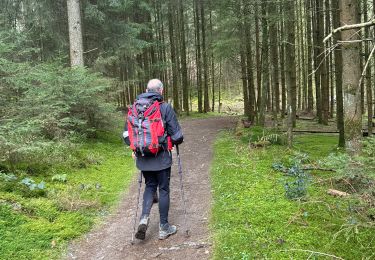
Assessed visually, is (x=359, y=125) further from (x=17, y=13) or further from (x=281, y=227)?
(x=17, y=13)

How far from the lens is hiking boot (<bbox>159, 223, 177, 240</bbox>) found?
478 centimetres

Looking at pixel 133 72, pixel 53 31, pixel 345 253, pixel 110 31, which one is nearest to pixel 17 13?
pixel 53 31

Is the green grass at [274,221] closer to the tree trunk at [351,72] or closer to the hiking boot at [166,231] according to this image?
the hiking boot at [166,231]

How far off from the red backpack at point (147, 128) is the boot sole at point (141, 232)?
37.5 inches

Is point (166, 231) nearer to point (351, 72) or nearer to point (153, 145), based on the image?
point (153, 145)

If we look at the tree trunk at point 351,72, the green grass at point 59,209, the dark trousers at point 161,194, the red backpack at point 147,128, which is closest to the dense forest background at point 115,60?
the tree trunk at point 351,72

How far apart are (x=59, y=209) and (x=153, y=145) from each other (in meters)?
2.21

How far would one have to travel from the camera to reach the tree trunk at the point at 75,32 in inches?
457

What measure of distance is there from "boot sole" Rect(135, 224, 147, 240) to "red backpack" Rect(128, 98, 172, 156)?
954 millimetres

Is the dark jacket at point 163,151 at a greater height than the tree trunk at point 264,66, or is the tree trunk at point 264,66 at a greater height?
the tree trunk at point 264,66

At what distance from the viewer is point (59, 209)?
564 cm

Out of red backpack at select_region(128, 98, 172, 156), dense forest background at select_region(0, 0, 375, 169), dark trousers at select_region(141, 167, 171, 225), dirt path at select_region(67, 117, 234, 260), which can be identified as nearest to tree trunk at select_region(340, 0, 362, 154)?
dense forest background at select_region(0, 0, 375, 169)

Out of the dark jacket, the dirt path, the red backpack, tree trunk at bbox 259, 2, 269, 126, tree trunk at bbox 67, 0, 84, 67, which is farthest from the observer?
tree trunk at bbox 259, 2, 269, 126

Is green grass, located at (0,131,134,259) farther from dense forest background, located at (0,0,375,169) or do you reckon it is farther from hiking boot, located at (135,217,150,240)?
hiking boot, located at (135,217,150,240)
